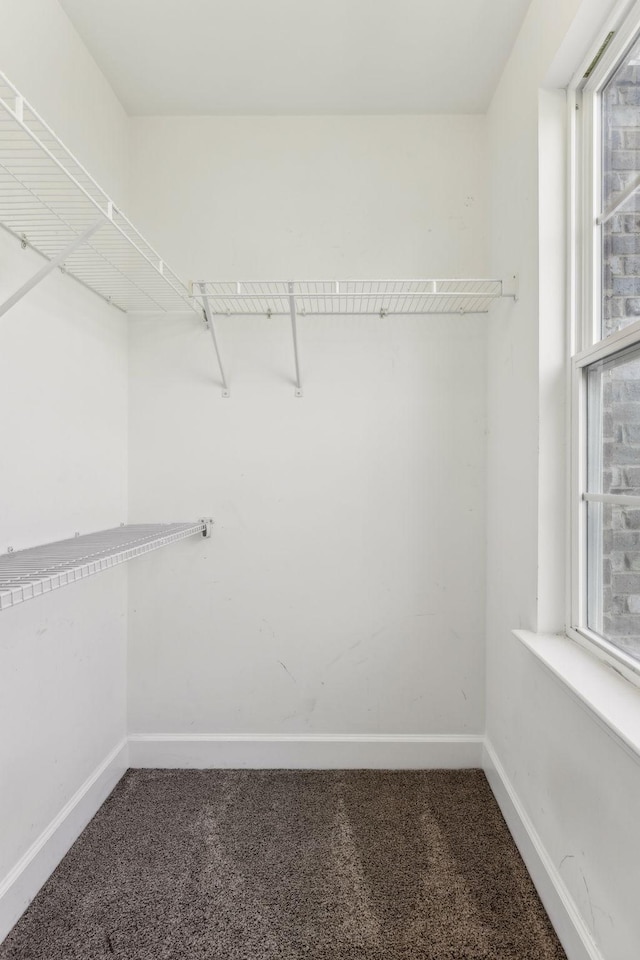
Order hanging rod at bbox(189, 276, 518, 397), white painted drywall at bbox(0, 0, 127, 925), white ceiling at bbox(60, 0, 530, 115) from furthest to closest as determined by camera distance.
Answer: hanging rod at bbox(189, 276, 518, 397) < white ceiling at bbox(60, 0, 530, 115) < white painted drywall at bbox(0, 0, 127, 925)

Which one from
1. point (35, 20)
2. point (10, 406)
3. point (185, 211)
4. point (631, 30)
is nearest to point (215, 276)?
point (185, 211)

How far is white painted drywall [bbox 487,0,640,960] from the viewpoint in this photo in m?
1.06

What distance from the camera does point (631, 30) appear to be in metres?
1.20

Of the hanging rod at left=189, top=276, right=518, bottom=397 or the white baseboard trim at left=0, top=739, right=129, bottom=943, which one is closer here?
the white baseboard trim at left=0, top=739, right=129, bottom=943

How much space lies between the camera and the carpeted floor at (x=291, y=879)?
1242 millimetres

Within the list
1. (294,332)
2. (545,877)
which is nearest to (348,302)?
(294,332)

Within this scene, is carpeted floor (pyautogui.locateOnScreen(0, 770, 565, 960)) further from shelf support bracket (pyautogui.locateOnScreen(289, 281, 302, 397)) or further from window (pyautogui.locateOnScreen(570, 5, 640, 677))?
shelf support bracket (pyautogui.locateOnScreen(289, 281, 302, 397))

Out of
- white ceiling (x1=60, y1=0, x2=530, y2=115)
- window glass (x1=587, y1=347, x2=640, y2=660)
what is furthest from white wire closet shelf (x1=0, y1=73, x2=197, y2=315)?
window glass (x1=587, y1=347, x2=640, y2=660)

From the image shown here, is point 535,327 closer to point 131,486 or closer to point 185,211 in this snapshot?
point 185,211

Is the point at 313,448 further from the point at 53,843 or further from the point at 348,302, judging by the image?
the point at 53,843

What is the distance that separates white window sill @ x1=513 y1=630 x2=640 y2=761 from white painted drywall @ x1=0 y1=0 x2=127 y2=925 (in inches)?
52.6

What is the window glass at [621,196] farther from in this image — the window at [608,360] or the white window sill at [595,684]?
the white window sill at [595,684]

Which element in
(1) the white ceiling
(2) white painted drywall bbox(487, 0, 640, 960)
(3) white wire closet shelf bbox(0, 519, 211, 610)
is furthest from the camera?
(1) the white ceiling

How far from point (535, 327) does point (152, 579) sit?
5.22 feet
